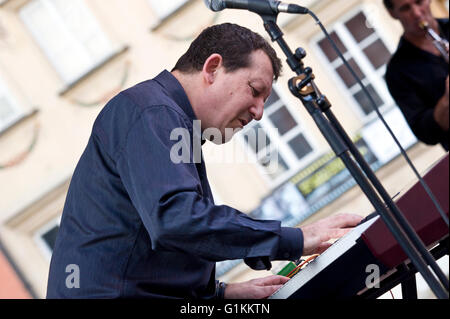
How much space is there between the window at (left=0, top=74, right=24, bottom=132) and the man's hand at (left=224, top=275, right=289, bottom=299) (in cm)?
572

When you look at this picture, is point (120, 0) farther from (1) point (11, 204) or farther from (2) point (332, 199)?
(2) point (332, 199)

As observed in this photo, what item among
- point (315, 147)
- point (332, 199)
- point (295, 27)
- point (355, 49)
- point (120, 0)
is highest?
point (120, 0)

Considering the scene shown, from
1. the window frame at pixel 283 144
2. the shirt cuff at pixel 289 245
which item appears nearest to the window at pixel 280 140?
the window frame at pixel 283 144

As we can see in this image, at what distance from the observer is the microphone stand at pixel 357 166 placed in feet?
4.12

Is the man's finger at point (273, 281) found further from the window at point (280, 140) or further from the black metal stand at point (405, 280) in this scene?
the window at point (280, 140)

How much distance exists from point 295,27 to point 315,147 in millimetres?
1181

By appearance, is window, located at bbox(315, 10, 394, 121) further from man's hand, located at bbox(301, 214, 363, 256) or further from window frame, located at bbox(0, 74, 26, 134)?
man's hand, located at bbox(301, 214, 363, 256)

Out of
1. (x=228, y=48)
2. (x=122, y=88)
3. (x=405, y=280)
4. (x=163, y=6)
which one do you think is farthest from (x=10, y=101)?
(x=405, y=280)

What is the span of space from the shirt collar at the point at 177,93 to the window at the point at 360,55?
5487mm

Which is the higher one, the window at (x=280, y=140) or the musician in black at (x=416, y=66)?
the musician in black at (x=416, y=66)

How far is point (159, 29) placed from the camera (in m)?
7.13

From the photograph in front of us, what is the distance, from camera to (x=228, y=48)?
181cm

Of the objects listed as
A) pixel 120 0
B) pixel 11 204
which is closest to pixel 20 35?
pixel 120 0

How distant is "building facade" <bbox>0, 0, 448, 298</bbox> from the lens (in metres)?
7.04
